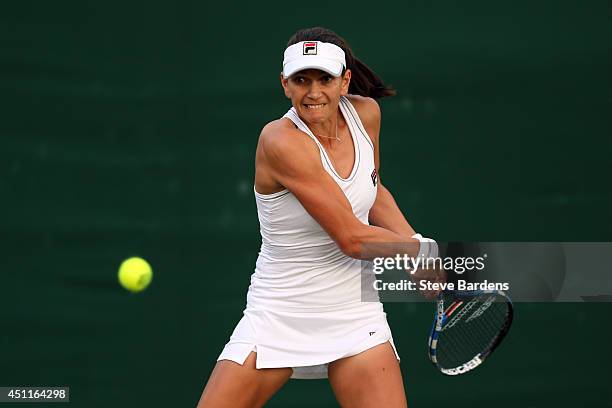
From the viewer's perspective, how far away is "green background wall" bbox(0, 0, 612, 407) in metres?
4.66

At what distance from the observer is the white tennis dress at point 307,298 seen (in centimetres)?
350

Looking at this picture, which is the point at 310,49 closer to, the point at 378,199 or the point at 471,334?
the point at 378,199

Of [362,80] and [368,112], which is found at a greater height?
[362,80]

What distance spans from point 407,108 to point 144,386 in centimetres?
146

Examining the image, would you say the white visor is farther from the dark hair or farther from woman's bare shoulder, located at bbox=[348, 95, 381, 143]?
woman's bare shoulder, located at bbox=[348, 95, 381, 143]

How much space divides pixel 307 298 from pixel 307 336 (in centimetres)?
11

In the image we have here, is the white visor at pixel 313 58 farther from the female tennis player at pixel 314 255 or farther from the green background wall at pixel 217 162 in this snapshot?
the green background wall at pixel 217 162

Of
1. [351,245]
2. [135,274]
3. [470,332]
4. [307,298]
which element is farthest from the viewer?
[135,274]

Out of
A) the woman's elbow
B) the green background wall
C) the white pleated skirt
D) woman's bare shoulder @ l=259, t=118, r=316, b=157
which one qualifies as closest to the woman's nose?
woman's bare shoulder @ l=259, t=118, r=316, b=157

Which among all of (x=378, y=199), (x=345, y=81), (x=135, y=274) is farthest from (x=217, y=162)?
(x=345, y=81)

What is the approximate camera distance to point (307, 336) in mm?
3535

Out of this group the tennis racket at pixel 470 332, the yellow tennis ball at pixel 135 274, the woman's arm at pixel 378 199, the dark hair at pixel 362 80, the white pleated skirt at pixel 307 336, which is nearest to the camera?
the white pleated skirt at pixel 307 336

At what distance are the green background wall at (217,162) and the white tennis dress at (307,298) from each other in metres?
1.18

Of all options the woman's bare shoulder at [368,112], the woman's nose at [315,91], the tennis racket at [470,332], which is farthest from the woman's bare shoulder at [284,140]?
the tennis racket at [470,332]
